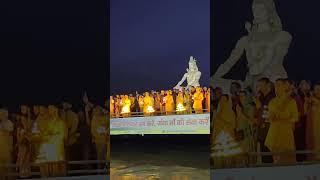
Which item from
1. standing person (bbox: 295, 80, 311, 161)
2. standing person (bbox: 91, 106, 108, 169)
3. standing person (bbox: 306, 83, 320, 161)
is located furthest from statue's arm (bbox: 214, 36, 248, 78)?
standing person (bbox: 91, 106, 108, 169)

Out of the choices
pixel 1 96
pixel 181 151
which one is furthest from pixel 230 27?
pixel 181 151

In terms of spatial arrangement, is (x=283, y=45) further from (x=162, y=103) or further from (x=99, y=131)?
(x=162, y=103)

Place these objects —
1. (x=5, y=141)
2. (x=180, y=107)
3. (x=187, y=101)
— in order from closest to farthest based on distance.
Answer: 1. (x=5, y=141)
2. (x=187, y=101)
3. (x=180, y=107)

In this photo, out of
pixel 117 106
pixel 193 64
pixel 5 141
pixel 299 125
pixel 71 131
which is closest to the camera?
pixel 5 141

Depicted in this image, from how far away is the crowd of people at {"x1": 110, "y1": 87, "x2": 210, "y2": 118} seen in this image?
1261 centimetres

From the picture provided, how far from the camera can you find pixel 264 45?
20.9 feet

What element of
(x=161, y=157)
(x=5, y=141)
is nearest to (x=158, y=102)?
(x=161, y=157)

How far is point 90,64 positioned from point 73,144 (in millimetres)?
901

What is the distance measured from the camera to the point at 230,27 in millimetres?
6160

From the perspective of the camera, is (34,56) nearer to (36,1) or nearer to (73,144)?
(36,1)

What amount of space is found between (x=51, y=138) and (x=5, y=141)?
49cm

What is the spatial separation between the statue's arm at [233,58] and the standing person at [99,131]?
5.01 feet

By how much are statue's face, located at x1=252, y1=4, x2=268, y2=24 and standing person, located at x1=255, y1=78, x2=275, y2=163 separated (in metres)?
0.76

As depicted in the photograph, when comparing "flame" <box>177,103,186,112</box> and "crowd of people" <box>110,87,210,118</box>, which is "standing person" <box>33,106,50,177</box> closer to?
"crowd of people" <box>110,87,210,118</box>
